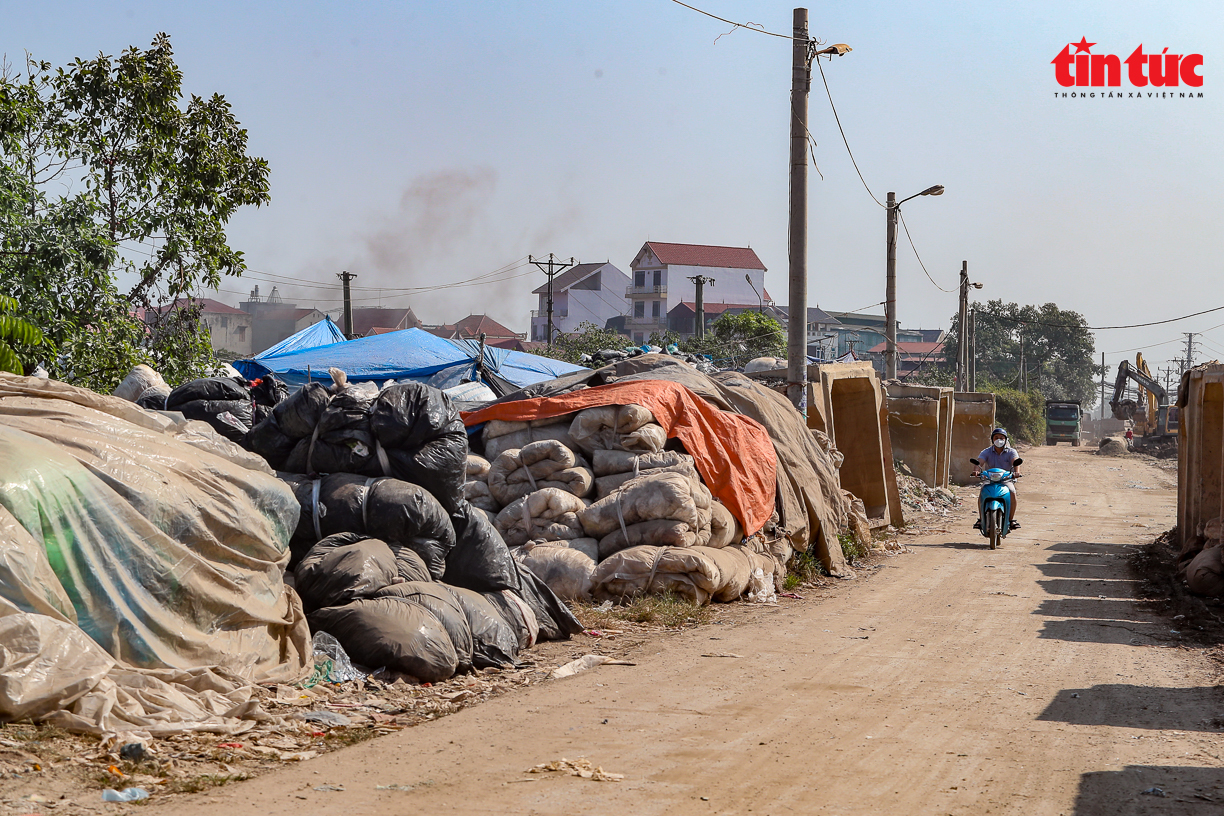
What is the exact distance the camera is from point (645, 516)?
27.0ft

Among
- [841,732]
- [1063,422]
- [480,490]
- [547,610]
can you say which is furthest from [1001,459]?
[1063,422]

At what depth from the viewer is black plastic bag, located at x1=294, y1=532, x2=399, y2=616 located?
5.61 m

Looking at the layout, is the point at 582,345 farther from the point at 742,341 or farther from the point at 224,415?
the point at 224,415

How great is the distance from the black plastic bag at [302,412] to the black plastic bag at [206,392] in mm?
950

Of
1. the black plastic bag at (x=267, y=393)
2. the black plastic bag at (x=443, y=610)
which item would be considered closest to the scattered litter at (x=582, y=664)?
the black plastic bag at (x=443, y=610)

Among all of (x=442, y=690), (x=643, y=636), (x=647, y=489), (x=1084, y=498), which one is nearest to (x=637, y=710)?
(x=442, y=690)

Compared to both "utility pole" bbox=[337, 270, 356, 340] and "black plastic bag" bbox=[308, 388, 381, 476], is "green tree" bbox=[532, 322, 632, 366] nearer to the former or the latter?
"utility pole" bbox=[337, 270, 356, 340]

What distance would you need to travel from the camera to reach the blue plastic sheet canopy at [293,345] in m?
16.3

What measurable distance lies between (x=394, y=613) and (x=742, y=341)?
31.7m

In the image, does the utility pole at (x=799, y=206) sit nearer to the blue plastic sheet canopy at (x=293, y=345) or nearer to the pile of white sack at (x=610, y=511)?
the pile of white sack at (x=610, y=511)

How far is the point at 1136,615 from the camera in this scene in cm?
846

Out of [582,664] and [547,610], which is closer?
[582,664]

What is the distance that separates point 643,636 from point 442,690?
2065 mm

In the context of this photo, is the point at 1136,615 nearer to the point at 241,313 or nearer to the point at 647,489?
the point at 647,489
